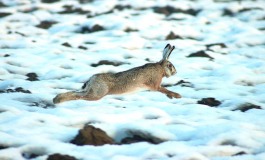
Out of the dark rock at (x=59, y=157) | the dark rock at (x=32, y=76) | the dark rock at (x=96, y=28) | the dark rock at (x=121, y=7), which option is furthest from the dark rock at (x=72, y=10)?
the dark rock at (x=59, y=157)

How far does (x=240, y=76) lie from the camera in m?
11.0

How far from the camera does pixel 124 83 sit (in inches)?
354

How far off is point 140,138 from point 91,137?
0.81 m

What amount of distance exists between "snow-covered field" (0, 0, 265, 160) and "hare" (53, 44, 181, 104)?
21 centimetres

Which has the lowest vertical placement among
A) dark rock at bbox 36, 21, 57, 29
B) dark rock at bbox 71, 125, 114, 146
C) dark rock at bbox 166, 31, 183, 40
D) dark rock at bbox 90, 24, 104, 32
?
dark rock at bbox 166, 31, 183, 40

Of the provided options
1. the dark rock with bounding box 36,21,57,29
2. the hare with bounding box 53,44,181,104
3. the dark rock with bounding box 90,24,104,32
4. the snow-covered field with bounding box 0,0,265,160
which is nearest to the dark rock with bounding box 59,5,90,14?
the snow-covered field with bounding box 0,0,265,160

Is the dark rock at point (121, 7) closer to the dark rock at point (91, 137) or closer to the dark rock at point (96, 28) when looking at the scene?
the dark rock at point (96, 28)

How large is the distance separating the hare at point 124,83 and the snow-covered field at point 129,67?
0.68ft

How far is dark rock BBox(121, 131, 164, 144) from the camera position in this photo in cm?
647

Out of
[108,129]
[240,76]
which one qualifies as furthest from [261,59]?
[108,129]

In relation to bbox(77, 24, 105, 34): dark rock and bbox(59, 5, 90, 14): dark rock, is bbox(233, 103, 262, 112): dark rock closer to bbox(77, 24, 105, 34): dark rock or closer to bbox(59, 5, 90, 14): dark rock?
bbox(77, 24, 105, 34): dark rock

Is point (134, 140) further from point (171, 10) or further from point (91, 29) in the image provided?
point (171, 10)

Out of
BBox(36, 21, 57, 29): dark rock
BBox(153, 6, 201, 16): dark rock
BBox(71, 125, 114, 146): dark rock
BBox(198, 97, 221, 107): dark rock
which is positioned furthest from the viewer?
BBox(153, 6, 201, 16): dark rock

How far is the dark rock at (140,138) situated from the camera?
21.2ft
